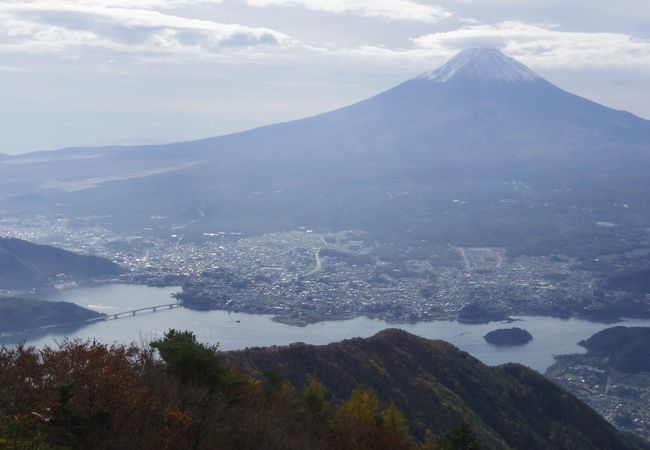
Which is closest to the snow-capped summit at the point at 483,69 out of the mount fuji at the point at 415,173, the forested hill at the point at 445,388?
the mount fuji at the point at 415,173

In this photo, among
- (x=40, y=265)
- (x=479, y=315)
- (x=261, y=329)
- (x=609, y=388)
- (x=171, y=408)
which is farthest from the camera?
(x=40, y=265)

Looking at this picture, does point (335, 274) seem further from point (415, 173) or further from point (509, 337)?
point (415, 173)

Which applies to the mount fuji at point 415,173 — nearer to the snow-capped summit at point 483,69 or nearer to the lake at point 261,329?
the snow-capped summit at point 483,69

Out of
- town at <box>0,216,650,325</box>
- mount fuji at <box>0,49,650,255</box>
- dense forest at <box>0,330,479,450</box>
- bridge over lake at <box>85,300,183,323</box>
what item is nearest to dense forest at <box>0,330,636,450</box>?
dense forest at <box>0,330,479,450</box>

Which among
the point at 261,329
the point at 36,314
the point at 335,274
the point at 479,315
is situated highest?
the point at 36,314

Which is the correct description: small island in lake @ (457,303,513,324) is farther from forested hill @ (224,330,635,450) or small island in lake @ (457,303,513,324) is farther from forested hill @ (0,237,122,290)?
forested hill @ (0,237,122,290)

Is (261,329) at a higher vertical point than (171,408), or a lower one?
lower

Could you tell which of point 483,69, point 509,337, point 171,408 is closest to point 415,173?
point 483,69
